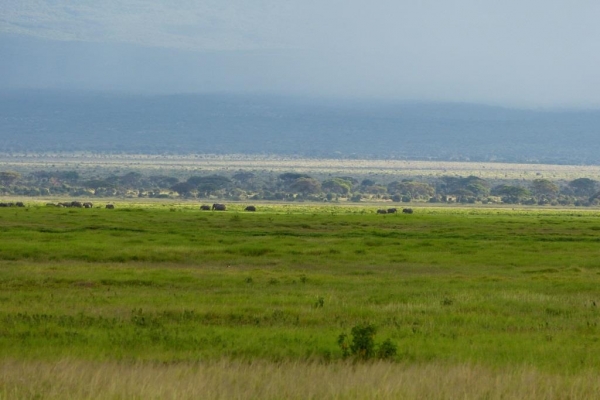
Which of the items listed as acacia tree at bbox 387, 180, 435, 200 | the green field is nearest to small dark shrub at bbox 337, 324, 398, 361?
the green field

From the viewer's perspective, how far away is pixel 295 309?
50.1 feet

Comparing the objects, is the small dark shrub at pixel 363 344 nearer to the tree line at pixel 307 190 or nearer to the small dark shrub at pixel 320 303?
the small dark shrub at pixel 320 303

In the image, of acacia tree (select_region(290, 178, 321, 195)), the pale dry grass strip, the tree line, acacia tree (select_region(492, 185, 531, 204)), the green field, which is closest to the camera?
the pale dry grass strip

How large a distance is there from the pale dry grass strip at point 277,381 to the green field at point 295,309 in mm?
43

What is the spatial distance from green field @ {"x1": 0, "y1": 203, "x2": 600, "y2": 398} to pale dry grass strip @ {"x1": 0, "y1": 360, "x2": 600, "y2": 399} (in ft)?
0.14

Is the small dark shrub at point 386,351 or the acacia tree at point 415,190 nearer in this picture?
the small dark shrub at point 386,351

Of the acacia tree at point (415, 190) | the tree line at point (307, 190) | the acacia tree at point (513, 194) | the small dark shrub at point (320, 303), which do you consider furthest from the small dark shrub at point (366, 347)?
the acacia tree at point (415, 190)

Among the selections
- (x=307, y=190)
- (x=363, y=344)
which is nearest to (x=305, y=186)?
(x=307, y=190)

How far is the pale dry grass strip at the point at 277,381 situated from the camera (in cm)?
873

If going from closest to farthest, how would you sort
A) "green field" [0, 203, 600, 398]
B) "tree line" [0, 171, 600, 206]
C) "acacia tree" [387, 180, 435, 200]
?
→ "green field" [0, 203, 600, 398] < "tree line" [0, 171, 600, 206] < "acacia tree" [387, 180, 435, 200]

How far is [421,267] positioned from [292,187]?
290 ft

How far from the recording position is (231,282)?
20.1 meters

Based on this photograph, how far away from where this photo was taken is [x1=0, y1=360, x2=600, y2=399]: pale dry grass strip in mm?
8734

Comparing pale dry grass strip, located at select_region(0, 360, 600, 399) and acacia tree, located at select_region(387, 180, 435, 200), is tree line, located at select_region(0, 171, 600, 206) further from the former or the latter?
pale dry grass strip, located at select_region(0, 360, 600, 399)
